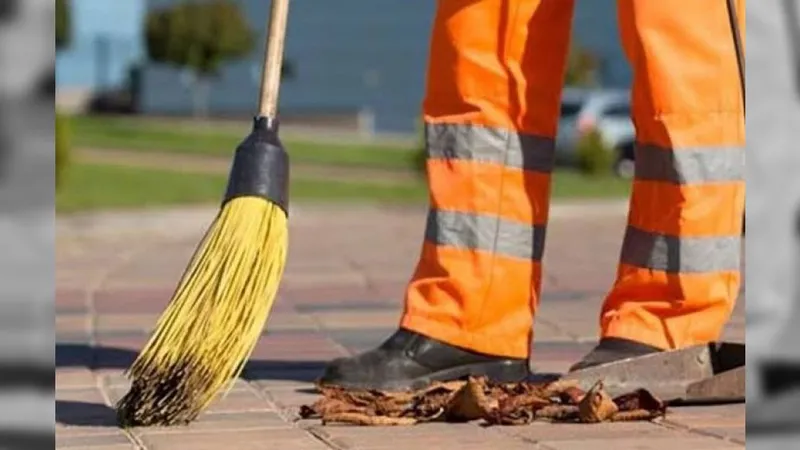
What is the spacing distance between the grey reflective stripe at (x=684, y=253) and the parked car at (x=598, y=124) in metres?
20.3

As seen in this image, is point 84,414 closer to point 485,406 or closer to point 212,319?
point 212,319

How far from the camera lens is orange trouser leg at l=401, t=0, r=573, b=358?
3564mm

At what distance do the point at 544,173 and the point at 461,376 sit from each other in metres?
0.49

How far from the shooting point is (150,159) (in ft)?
74.6

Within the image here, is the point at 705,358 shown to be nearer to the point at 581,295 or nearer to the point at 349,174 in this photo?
the point at 581,295

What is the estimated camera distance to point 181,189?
16.8 metres

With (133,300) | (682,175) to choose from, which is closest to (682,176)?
(682,175)

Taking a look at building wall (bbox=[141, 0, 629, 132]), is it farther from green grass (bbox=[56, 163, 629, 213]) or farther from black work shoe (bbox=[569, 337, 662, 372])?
black work shoe (bbox=[569, 337, 662, 372])

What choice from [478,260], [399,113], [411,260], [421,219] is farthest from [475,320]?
[399,113]

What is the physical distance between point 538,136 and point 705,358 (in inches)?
23.9

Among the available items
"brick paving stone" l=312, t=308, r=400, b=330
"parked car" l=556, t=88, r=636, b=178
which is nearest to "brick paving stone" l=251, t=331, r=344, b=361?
"brick paving stone" l=312, t=308, r=400, b=330

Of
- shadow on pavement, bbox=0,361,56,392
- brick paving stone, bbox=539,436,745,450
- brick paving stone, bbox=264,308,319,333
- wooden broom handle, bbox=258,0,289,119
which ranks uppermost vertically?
wooden broom handle, bbox=258,0,289,119

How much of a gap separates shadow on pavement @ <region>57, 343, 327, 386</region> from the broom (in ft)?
2.83

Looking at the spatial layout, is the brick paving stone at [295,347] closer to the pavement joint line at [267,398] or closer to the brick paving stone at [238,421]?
the pavement joint line at [267,398]
